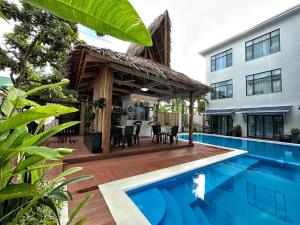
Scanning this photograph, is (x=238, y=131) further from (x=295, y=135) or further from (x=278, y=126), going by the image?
(x=295, y=135)

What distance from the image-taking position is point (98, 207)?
320 centimetres

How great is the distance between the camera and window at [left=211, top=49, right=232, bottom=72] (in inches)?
774

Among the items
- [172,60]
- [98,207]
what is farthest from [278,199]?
[172,60]

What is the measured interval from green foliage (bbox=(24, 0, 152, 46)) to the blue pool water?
351cm

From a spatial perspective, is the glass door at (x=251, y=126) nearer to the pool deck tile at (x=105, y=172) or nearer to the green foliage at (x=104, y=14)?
the pool deck tile at (x=105, y=172)

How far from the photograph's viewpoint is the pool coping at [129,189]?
2.90m

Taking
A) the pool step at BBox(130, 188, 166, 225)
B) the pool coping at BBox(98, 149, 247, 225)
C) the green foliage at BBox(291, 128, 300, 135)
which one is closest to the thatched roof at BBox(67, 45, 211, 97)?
the pool coping at BBox(98, 149, 247, 225)

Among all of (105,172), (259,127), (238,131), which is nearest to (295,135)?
(259,127)

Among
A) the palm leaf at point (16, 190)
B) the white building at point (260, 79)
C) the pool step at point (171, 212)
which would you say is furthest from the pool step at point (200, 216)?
the white building at point (260, 79)

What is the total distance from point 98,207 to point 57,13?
3.36 metres

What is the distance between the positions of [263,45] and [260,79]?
3349 millimetres

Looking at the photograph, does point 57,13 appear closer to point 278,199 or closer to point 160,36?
point 278,199

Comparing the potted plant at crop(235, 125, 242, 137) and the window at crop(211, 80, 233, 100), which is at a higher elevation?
the window at crop(211, 80, 233, 100)

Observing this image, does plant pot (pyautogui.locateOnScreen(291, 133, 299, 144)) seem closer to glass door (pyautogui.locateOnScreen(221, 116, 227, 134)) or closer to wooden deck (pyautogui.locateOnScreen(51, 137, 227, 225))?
glass door (pyautogui.locateOnScreen(221, 116, 227, 134))
